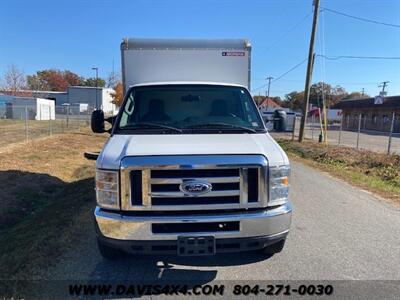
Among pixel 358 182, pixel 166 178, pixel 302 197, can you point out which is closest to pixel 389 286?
pixel 166 178

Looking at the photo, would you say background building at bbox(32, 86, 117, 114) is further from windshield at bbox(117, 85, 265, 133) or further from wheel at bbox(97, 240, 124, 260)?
wheel at bbox(97, 240, 124, 260)

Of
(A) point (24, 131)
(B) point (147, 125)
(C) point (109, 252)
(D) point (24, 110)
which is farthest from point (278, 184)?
(D) point (24, 110)

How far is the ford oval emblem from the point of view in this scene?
11.7ft

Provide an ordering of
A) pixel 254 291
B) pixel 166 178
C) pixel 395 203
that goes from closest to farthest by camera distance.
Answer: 1. pixel 166 178
2. pixel 254 291
3. pixel 395 203

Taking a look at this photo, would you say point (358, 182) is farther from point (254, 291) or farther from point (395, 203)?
point (254, 291)

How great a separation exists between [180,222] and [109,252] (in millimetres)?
1078

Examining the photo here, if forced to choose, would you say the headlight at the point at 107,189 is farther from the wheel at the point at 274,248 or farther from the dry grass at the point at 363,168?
the dry grass at the point at 363,168

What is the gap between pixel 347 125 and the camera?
51.9m

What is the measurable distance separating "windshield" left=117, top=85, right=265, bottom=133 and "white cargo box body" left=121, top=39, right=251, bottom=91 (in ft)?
4.12

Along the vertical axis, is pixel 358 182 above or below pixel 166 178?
below

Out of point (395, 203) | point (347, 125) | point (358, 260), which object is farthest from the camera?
point (347, 125)

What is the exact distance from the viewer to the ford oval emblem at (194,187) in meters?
3.56

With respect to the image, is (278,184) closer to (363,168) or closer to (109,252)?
(109,252)

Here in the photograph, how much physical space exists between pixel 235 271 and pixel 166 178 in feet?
4.91
